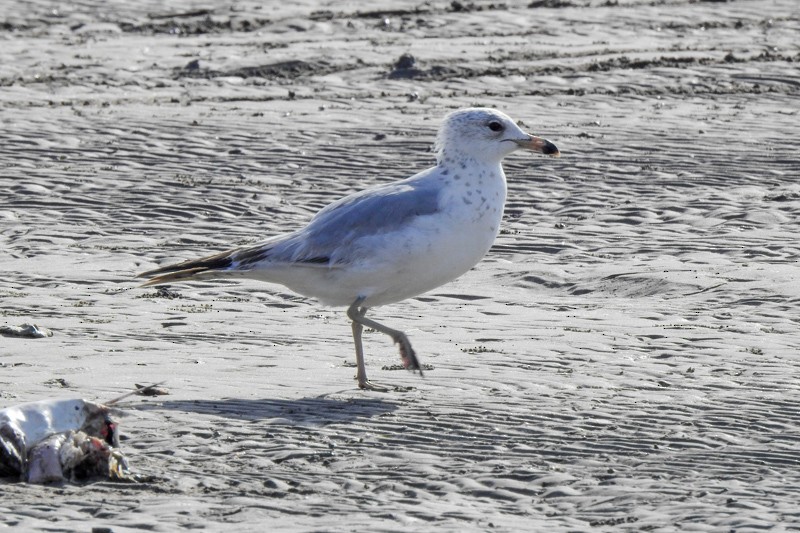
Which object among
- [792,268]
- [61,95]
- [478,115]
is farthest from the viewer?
[61,95]

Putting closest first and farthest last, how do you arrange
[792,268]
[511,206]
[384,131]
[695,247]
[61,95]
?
1. [792,268]
2. [695,247]
3. [511,206]
4. [384,131]
5. [61,95]

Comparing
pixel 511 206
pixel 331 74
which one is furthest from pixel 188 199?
pixel 331 74

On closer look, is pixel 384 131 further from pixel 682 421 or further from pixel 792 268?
pixel 682 421

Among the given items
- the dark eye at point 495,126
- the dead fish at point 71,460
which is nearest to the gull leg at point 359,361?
the dark eye at point 495,126

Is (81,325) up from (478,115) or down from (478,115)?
down

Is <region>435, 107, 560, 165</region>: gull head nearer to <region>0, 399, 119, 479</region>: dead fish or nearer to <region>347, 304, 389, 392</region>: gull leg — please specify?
<region>347, 304, 389, 392</region>: gull leg

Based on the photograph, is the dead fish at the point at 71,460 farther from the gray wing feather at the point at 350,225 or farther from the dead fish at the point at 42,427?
the gray wing feather at the point at 350,225

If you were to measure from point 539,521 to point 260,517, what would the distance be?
958 millimetres

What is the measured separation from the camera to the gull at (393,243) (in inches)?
284

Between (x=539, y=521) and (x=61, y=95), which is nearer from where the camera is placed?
(x=539, y=521)

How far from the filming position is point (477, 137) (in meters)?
7.70

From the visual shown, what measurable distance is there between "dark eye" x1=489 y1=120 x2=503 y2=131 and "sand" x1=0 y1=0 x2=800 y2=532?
1106mm

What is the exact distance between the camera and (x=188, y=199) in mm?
11023

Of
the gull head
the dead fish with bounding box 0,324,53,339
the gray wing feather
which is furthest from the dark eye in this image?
the dead fish with bounding box 0,324,53,339
